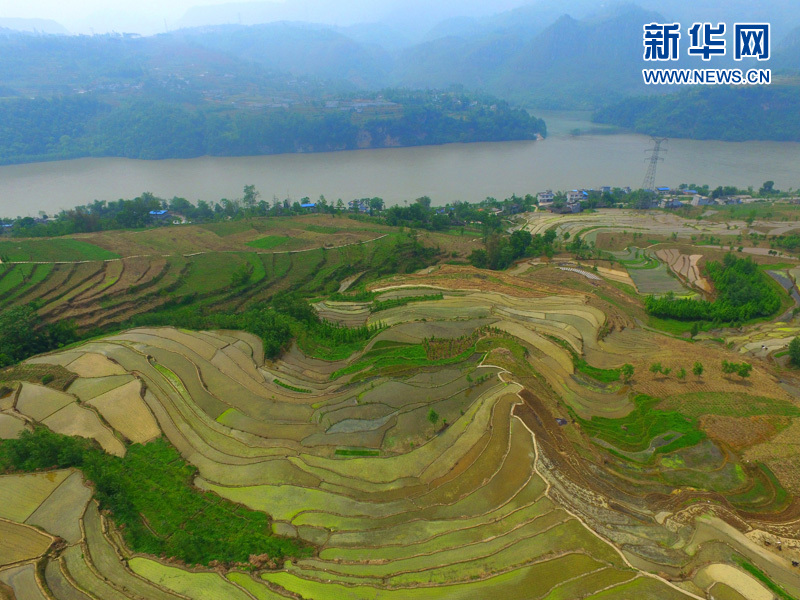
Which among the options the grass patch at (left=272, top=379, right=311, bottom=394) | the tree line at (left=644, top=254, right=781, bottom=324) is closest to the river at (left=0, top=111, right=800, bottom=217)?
the tree line at (left=644, top=254, right=781, bottom=324)

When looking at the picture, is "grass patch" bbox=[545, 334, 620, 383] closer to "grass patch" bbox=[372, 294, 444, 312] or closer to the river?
"grass patch" bbox=[372, 294, 444, 312]

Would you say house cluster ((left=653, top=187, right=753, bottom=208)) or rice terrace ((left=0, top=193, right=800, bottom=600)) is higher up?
house cluster ((left=653, top=187, right=753, bottom=208))

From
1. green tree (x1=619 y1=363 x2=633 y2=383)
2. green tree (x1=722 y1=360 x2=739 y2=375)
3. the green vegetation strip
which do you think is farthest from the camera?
green tree (x1=619 y1=363 x2=633 y2=383)

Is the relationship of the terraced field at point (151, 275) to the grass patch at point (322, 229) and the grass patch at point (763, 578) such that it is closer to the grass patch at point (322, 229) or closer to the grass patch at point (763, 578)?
the grass patch at point (322, 229)

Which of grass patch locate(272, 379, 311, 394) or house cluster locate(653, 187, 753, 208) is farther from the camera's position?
house cluster locate(653, 187, 753, 208)

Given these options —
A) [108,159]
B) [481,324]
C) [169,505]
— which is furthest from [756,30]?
[108,159]

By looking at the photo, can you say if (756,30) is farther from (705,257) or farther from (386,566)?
(386,566)

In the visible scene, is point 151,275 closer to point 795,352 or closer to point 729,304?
point 795,352
